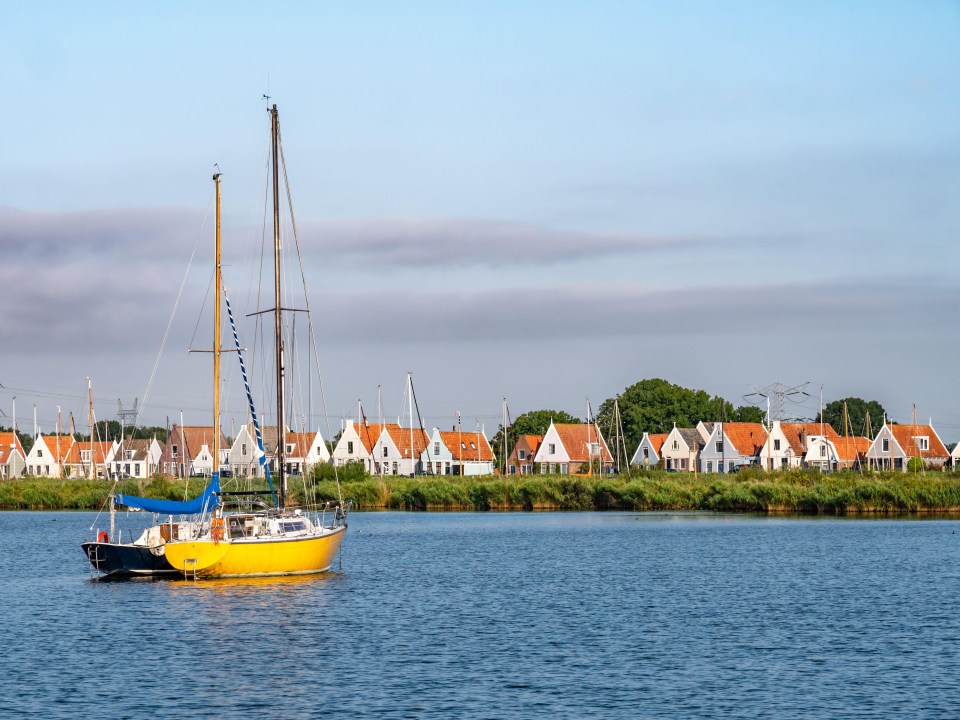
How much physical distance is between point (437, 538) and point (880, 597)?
36.0m

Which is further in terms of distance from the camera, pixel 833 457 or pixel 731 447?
pixel 731 447

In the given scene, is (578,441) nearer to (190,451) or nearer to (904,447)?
(904,447)

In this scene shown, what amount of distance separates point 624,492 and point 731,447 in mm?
61999

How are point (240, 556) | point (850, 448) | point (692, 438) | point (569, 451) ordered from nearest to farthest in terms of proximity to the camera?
1. point (240, 556)
2. point (569, 451)
3. point (850, 448)
4. point (692, 438)

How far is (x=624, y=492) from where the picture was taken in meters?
106

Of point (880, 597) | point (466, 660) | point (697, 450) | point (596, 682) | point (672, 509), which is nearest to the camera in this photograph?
point (596, 682)

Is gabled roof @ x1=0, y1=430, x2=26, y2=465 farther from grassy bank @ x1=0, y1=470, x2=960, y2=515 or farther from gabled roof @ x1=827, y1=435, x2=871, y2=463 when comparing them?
gabled roof @ x1=827, y1=435, x2=871, y2=463

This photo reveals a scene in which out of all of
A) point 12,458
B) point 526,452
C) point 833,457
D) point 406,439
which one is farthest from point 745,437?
point 12,458

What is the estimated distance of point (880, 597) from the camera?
4628 cm

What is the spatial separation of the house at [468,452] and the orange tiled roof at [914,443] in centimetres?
5108

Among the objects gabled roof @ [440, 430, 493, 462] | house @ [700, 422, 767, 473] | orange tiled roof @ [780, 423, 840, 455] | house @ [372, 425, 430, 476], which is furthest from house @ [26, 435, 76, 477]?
orange tiled roof @ [780, 423, 840, 455]

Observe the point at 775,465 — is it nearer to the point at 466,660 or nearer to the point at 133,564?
the point at 133,564

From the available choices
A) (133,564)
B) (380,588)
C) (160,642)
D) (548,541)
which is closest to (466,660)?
(160,642)

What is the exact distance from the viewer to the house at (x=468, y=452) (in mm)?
165500
